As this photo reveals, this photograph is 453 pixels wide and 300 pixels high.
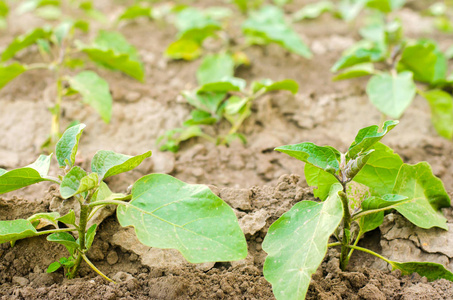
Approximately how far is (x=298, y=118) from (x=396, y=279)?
120 cm

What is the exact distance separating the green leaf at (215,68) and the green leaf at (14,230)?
1583 mm

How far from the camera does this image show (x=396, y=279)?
58.7 inches

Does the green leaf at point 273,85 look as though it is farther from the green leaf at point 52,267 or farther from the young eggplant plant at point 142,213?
the green leaf at point 52,267

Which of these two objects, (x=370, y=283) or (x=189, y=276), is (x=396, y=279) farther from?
(x=189, y=276)

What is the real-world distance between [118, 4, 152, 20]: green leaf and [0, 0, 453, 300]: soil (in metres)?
0.13

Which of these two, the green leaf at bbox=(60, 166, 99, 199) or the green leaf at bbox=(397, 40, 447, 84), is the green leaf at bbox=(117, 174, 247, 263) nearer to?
the green leaf at bbox=(60, 166, 99, 199)

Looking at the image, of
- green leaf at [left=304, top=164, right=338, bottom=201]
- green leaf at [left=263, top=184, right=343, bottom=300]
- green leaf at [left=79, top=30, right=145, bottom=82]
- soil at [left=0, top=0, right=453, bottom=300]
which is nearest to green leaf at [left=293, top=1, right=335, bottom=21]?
soil at [left=0, top=0, right=453, bottom=300]

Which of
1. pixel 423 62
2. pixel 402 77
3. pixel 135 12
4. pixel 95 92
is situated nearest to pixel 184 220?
pixel 95 92

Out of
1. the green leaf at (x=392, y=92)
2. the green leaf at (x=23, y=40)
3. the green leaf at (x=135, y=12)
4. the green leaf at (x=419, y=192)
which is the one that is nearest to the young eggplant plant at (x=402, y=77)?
the green leaf at (x=392, y=92)

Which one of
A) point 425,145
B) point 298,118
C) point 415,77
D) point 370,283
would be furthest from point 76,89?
point 415,77

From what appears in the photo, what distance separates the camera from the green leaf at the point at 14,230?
1344mm

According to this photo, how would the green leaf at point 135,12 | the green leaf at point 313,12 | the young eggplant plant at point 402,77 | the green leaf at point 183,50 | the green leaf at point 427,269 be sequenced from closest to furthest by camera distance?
1. the green leaf at point 427,269
2. the young eggplant plant at point 402,77
3. the green leaf at point 183,50
4. the green leaf at point 135,12
5. the green leaf at point 313,12


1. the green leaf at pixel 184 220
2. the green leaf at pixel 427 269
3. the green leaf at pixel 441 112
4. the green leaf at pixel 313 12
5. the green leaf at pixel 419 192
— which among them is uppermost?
the green leaf at pixel 184 220

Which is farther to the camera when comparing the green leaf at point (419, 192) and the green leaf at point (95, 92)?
the green leaf at point (95, 92)
